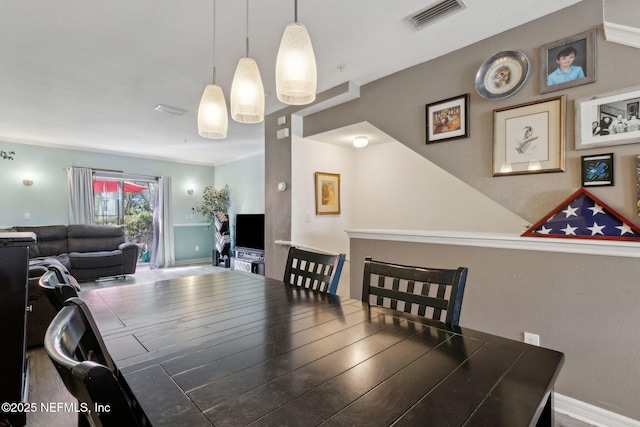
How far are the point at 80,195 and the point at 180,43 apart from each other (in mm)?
4959

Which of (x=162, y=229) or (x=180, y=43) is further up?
(x=180, y=43)

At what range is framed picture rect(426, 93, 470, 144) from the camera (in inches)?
92.7

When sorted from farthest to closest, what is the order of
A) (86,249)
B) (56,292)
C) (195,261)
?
(195,261) < (86,249) < (56,292)

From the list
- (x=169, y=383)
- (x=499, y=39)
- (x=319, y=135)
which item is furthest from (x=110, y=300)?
(x=499, y=39)

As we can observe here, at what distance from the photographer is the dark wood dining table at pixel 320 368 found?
26.0 inches

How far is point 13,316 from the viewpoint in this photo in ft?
5.37

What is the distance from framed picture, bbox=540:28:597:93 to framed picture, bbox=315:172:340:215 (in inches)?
92.3

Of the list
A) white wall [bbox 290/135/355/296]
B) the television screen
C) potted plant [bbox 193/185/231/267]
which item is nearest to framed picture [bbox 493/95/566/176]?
white wall [bbox 290/135/355/296]

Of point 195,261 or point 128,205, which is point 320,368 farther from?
point 128,205

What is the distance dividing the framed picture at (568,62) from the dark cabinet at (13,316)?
3.24 metres

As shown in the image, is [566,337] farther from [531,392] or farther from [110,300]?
[110,300]

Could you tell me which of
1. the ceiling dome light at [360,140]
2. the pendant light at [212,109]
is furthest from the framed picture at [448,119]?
the pendant light at [212,109]

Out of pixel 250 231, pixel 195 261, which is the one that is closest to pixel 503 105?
pixel 250 231

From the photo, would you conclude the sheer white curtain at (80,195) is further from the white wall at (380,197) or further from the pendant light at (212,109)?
the pendant light at (212,109)
